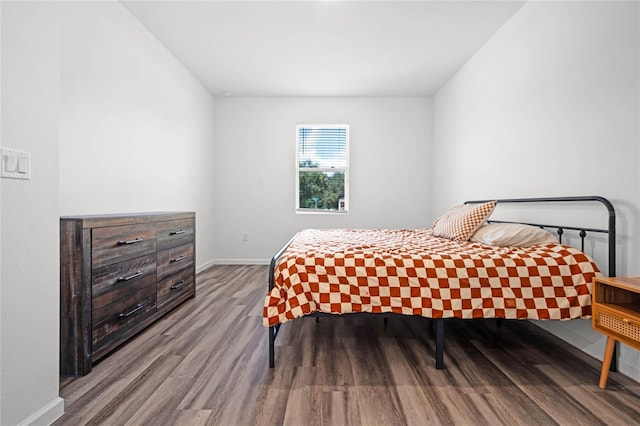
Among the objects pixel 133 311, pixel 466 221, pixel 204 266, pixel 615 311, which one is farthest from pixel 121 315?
pixel 615 311

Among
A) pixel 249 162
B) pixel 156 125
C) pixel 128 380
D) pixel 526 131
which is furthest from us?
pixel 249 162

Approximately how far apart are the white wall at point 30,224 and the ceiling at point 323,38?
1733 mm

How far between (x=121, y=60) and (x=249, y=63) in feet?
4.58

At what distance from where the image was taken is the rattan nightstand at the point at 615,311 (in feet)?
4.46

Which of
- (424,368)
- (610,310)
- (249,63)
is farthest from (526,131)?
(249,63)

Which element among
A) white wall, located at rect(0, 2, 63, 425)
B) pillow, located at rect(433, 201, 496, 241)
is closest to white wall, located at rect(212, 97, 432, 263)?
pillow, located at rect(433, 201, 496, 241)

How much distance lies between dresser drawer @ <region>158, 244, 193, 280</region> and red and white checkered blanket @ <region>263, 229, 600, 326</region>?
126cm

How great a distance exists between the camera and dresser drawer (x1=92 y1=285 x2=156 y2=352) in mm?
1765

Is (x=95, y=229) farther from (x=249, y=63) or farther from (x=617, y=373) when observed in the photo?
(x=617, y=373)

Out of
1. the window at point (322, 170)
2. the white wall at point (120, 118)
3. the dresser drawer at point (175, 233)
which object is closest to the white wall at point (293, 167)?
the window at point (322, 170)

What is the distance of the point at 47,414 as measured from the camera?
1.26 meters

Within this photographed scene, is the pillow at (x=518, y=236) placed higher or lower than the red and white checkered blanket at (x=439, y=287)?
higher

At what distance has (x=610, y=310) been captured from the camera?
146 cm

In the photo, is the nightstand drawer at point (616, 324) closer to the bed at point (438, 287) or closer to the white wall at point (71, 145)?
the bed at point (438, 287)
